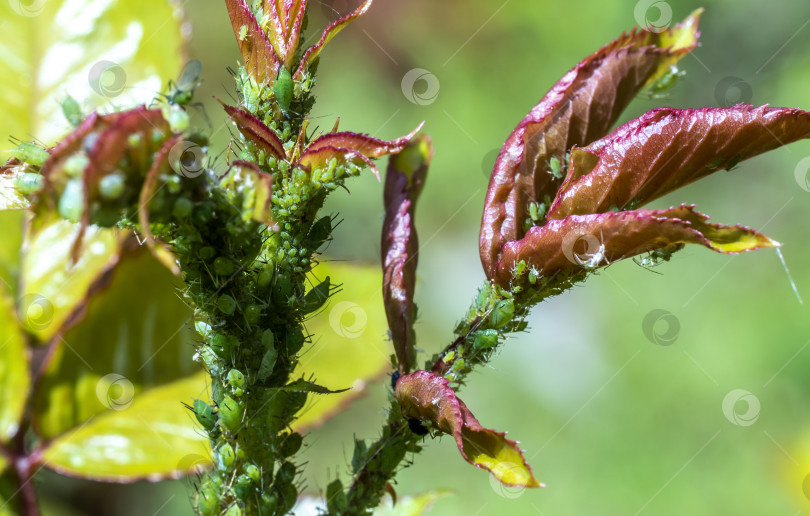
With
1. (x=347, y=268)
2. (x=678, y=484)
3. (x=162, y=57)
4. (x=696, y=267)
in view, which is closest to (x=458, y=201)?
(x=696, y=267)

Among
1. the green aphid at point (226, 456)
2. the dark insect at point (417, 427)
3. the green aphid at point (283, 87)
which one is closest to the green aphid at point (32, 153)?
the green aphid at point (283, 87)

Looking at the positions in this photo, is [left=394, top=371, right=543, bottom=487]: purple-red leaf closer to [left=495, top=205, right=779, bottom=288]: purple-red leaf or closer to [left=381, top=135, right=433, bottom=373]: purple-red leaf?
[left=381, top=135, right=433, bottom=373]: purple-red leaf

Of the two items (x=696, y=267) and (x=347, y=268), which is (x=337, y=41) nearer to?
(x=696, y=267)

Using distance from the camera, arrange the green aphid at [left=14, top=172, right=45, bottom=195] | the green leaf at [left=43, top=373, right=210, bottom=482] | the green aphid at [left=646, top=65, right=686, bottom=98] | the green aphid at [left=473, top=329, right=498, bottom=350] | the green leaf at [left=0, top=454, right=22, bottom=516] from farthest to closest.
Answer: the green leaf at [left=43, top=373, right=210, bottom=482] → the green leaf at [left=0, top=454, right=22, bottom=516] → the green aphid at [left=646, top=65, right=686, bottom=98] → the green aphid at [left=473, top=329, right=498, bottom=350] → the green aphid at [left=14, top=172, right=45, bottom=195]

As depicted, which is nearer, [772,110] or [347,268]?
[772,110]

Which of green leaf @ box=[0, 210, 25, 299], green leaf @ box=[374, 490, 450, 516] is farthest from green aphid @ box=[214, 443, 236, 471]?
green leaf @ box=[0, 210, 25, 299]
